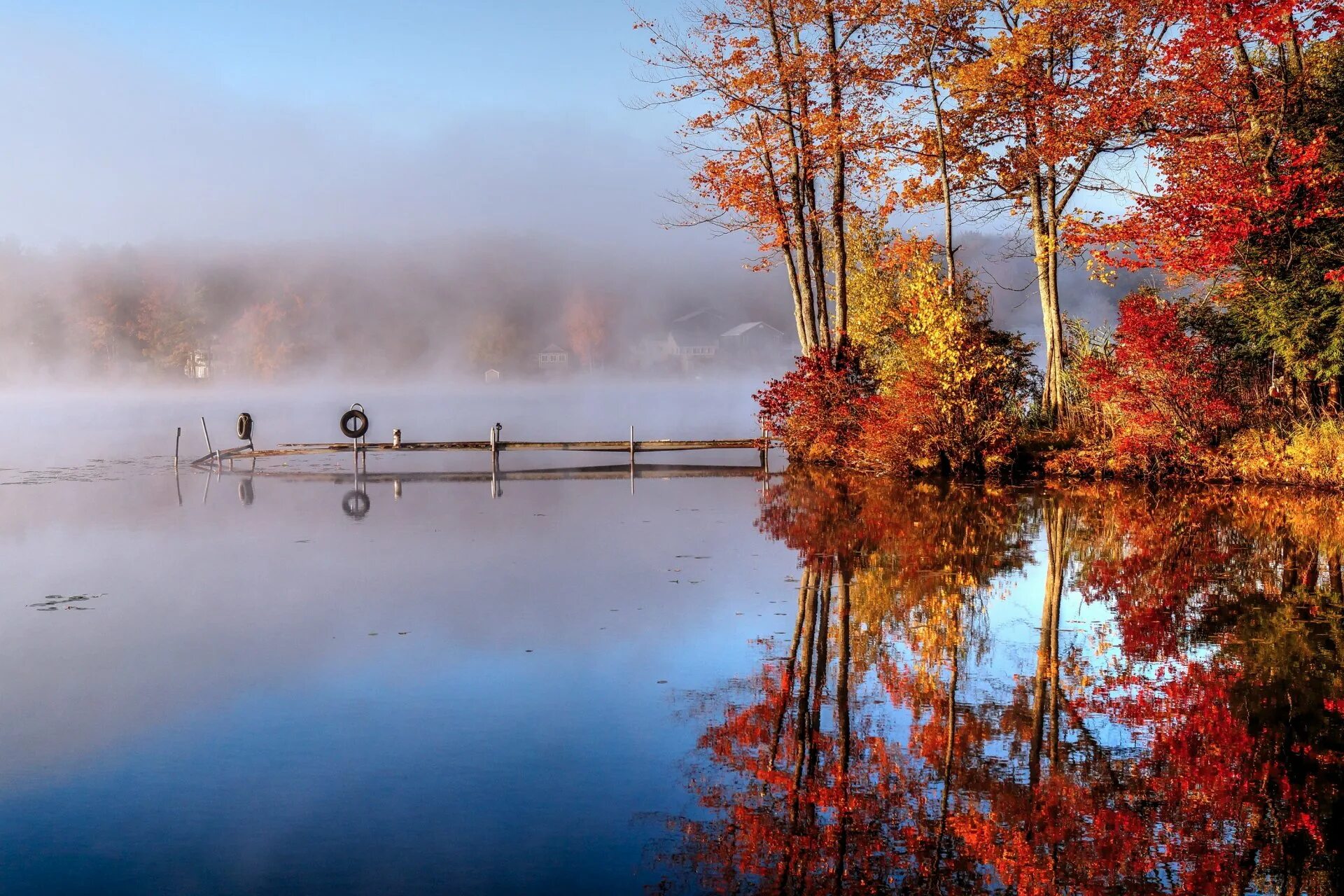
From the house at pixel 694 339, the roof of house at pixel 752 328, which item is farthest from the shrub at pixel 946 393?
the house at pixel 694 339

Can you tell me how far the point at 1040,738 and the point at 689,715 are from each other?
9.01 feet

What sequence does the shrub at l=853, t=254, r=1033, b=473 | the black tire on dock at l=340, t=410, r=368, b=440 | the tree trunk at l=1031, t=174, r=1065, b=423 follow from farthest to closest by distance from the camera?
the black tire on dock at l=340, t=410, r=368, b=440, the tree trunk at l=1031, t=174, r=1065, b=423, the shrub at l=853, t=254, r=1033, b=473

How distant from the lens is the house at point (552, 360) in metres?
163

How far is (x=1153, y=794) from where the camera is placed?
25.1 ft

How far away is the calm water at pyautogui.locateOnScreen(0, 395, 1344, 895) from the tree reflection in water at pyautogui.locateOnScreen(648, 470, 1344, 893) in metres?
0.03

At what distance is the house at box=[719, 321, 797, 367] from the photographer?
535 feet

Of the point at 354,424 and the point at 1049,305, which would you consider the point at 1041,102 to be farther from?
the point at 354,424

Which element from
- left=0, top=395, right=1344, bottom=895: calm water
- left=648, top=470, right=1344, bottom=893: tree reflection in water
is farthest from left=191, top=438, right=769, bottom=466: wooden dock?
left=648, top=470, right=1344, bottom=893: tree reflection in water

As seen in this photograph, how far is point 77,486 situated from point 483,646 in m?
23.4

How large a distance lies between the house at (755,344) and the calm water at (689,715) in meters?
145

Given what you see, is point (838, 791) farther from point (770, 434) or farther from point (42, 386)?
point (42, 386)

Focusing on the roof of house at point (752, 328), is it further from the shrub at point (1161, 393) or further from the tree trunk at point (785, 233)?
the shrub at point (1161, 393)

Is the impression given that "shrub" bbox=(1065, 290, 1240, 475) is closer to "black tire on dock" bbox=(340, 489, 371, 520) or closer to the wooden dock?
the wooden dock

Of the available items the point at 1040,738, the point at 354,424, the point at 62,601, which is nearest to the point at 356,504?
the point at 354,424
